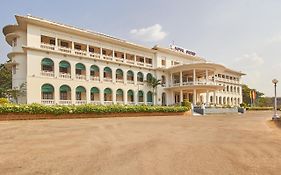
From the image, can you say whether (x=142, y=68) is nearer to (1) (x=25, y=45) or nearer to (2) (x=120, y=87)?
(2) (x=120, y=87)

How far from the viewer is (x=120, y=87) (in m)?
36.5

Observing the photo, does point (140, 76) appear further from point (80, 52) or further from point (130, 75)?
point (80, 52)

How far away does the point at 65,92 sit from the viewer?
101 ft

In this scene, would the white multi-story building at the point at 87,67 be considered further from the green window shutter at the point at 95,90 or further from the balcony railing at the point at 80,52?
the balcony railing at the point at 80,52

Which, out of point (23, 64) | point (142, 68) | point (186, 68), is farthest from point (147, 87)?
point (23, 64)

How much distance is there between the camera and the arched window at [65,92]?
30.0m

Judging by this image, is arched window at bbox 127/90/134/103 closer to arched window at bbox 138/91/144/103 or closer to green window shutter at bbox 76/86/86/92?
arched window at bbox 138/91/144/103

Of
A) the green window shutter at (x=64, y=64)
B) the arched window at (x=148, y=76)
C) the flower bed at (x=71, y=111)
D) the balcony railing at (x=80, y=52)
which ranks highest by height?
the balcony railing at (x=80, y=52)

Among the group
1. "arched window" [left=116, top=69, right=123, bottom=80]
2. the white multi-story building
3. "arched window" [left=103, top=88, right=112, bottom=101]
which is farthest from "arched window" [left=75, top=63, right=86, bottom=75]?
"arched window" [left=116, top=69, right=123, bottom=80]

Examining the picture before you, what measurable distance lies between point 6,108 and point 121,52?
22485 mm

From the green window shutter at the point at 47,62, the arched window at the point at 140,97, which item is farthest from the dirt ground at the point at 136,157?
the arched window at the point at 140,97

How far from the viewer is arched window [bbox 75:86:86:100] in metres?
31.4

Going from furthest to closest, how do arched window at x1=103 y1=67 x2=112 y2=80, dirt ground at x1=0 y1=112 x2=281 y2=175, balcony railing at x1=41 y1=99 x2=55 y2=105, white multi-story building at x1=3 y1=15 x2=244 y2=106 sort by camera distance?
arched window at x1=103 y1=67 x2=112 y2=80, balcony railing at x1=41 y1=99 x2=55 y2=105, white multi-story building at x1=3 y1=15 x2=244 y2=106, dirt ground at x1=0 y1=112 x2=281 y2=175

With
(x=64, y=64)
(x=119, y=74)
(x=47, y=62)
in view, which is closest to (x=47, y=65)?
(x=47, y=62)
